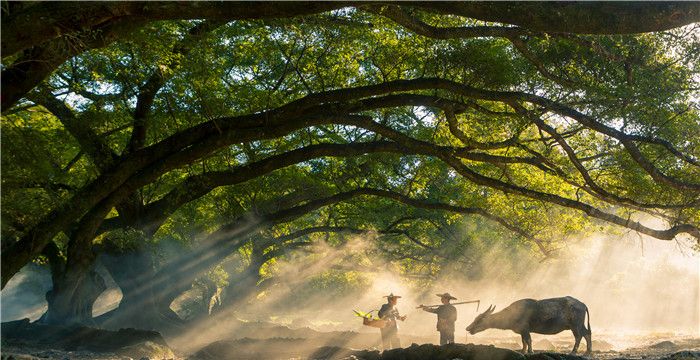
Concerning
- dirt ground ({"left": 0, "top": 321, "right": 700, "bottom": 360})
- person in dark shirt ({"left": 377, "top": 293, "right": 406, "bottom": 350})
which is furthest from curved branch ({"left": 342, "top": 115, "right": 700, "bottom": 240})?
person in dark shirt ({"left": 377, "top": 293, "right": 406, "bottom": 350})

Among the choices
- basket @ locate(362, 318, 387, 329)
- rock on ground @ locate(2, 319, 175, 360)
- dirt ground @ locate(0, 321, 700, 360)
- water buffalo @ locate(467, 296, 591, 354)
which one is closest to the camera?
dirt ground @ locate(0, 321, 700, 360)

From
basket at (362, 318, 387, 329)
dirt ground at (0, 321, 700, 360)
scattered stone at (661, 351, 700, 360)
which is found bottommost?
scattered stone at (661, 351, 700, 360)

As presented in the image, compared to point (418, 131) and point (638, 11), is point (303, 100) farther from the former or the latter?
point (418, 131)

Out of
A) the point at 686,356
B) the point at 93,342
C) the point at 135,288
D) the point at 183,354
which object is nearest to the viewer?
the point at 686,356

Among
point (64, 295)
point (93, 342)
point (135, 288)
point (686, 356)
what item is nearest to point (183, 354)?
point (93, 342)

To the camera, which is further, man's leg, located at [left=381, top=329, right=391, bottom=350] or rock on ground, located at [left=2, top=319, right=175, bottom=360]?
man's leg, located at [left=381, top=329, right=391, bottom=350]

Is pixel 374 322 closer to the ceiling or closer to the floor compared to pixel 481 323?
closer to the floor

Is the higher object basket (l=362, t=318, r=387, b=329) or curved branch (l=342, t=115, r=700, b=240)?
curved branch (l=342, t=115, r=700, b=240)

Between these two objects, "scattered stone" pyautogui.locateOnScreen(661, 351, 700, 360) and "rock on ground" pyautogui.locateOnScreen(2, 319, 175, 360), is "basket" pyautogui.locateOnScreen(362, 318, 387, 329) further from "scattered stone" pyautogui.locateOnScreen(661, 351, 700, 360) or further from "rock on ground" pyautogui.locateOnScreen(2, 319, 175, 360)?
"scattered stone" pyautogui.locateOnScreen(661, 351, 700, 360)

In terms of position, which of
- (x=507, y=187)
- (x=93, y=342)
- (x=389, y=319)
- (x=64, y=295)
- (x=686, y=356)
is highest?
(x=507, y=187)

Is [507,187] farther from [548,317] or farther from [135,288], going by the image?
[135,288]

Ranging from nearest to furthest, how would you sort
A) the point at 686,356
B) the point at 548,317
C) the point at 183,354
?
the point at 686,356, the point at 548,317, the point at 183,354

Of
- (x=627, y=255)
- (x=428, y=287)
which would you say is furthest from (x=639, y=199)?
(x=627, y=255)

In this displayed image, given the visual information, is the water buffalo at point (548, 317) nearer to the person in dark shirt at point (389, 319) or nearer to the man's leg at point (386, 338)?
the person in dark shirt at point (389, 319)
